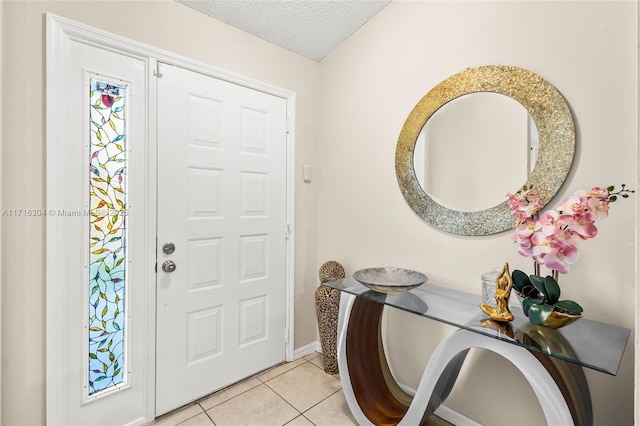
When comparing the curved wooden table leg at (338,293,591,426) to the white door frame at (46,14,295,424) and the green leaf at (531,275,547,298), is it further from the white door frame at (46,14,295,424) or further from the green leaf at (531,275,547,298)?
the white door frame at (46,14,295,424)

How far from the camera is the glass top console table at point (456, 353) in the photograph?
1.08 metres

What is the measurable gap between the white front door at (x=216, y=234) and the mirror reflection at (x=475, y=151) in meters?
1.09

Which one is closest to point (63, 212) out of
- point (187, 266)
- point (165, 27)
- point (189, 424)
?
point (187, 266)

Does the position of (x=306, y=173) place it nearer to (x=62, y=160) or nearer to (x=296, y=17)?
(x=296, y=17)

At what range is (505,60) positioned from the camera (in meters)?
1.56

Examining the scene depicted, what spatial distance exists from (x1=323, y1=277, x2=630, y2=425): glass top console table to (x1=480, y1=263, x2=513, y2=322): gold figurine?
31 millimetres

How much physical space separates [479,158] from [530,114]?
0.99 feet

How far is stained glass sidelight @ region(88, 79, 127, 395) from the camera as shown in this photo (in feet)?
5.22

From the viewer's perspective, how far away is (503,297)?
1.25 metres

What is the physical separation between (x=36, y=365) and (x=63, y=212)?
0.74 metres

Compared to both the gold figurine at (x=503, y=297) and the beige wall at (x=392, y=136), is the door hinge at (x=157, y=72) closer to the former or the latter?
the beige wall at (x=392, y=136)

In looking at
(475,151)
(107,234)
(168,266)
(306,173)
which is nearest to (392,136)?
(475,151)

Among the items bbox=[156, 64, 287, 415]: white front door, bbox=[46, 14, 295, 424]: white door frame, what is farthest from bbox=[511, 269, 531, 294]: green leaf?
bbox=[46, 14, 295, 424]: white door frame

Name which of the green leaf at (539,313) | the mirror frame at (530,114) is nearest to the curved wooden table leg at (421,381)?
the green leaf at (539,313)
